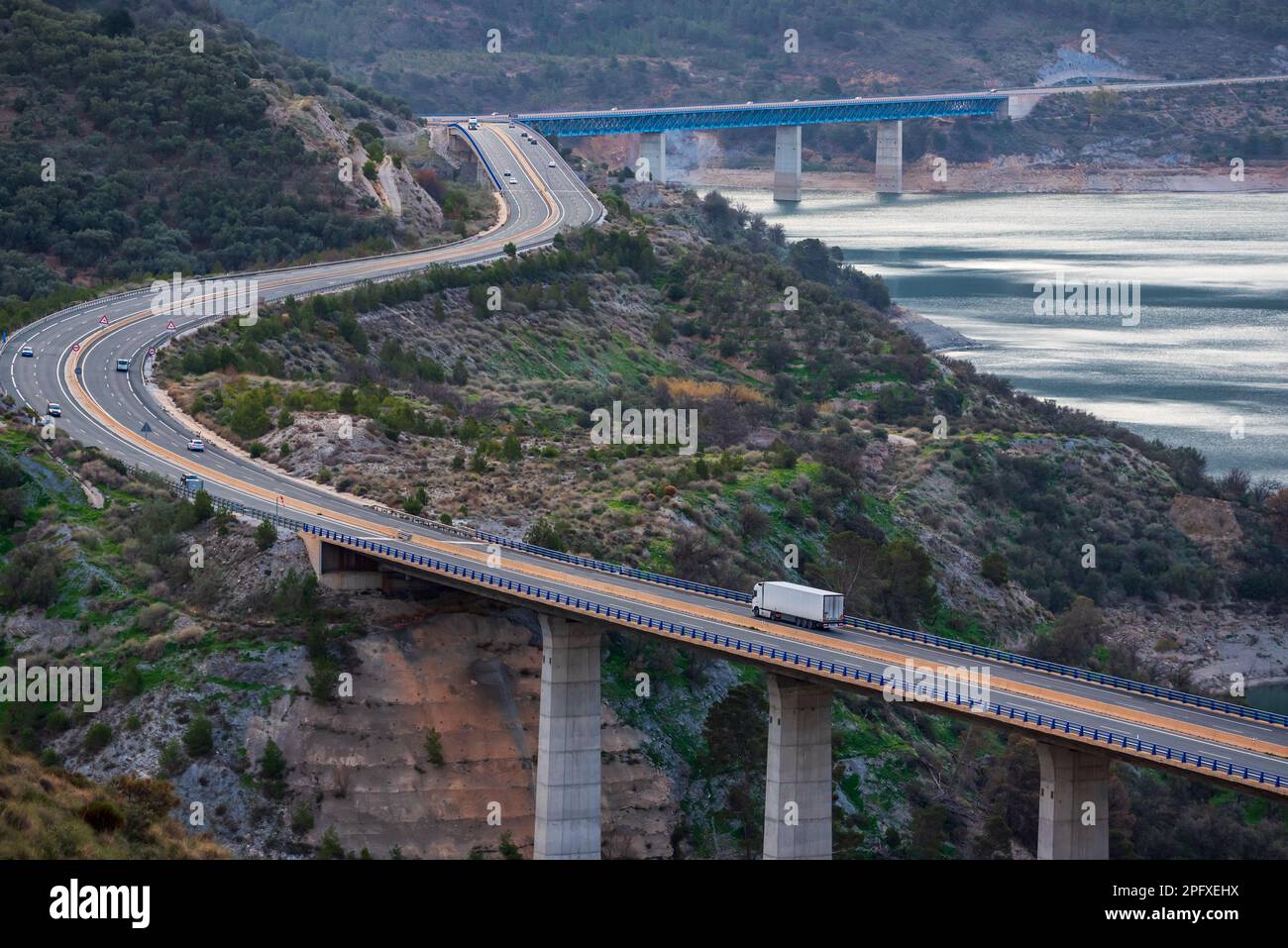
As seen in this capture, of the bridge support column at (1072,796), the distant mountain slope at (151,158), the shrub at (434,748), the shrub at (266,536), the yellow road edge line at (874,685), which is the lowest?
the shrub at (434,748)

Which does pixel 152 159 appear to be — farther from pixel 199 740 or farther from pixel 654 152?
pixel 199 740

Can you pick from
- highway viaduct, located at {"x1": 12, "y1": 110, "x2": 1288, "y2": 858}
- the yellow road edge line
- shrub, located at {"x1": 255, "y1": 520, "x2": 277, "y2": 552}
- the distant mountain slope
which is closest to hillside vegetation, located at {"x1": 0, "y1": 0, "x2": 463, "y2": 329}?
the distant mountain slope

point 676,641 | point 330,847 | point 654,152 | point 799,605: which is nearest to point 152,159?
point 654,152

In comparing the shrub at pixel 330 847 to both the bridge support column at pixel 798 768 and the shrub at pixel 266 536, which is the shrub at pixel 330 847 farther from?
the bridge support column at pixel 798 768

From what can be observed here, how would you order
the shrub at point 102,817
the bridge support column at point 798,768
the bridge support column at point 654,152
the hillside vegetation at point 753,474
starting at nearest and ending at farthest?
the shrub at point 102,817
the bridge support column at point 798,768
the hillside vegetation at point 753,474
the bridge support column at point 654,152

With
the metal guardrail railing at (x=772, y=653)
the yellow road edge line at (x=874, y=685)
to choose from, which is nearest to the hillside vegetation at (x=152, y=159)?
the metal guardrail railing at (x=772, y=653)

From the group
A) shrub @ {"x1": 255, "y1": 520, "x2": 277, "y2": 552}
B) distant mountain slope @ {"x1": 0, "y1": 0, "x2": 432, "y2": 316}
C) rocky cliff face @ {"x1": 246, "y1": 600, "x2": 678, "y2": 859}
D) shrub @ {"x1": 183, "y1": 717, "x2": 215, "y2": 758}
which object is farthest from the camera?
distant mountain slope @ {"x1": 0, "y1": 0, "x2": 432, "y2": 316}

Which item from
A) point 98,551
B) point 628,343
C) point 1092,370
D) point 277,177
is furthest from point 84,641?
point 1092,370

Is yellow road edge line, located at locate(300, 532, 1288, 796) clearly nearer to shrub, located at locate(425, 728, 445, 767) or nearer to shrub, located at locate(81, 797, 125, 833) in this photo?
shrub, located at locate(425, 728, 445, 767)

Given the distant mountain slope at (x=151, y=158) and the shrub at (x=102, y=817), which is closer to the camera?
the shrub at (x=102, y=817)
